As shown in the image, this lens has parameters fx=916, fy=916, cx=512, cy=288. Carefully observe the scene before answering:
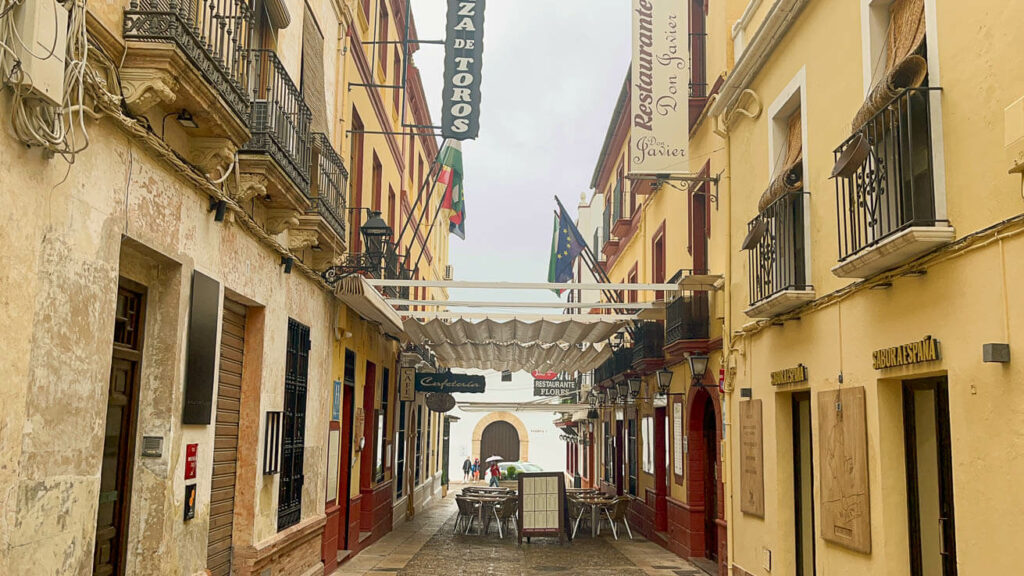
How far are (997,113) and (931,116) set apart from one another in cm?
65

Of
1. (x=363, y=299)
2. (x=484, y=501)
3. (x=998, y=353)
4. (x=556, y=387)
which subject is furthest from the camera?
(x=556, y=387)

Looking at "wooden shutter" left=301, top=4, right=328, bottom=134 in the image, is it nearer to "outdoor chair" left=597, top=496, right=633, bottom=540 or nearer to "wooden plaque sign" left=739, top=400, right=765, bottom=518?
"wooden plaque sign" left=739, top=400, right=765, bottom=518

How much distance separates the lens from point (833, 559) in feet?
25.1

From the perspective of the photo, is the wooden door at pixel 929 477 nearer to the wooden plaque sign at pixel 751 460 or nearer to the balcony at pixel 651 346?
the wooden plaque sign at pixel 751 460

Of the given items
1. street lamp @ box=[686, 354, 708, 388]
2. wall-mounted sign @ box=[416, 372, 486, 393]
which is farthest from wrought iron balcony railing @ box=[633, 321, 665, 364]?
wall-mounted sign @ box=[416, 372, 486, 393]

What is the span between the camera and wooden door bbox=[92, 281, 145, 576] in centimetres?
599

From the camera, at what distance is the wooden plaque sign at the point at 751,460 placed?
384 inches

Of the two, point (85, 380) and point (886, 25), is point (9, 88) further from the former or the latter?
point (886, 25)

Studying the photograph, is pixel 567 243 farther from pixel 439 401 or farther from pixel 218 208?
pixel 218 208

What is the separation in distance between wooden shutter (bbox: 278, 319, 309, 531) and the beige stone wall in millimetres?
2284

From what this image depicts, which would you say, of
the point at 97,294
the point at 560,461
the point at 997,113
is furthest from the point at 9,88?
the point at 560,461

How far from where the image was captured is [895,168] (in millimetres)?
5891

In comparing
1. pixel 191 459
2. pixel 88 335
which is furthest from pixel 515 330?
pixel 88 335

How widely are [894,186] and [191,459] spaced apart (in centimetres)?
544
